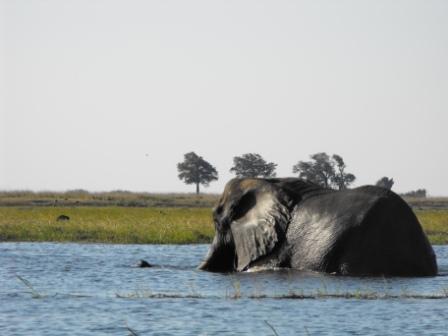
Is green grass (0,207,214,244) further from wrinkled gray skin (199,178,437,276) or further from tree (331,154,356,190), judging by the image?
tree (331,154,356,190)

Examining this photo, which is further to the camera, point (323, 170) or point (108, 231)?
point (323, 170)

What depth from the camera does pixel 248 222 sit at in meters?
25.0

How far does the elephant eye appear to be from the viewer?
82.9 ft

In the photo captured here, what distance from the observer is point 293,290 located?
2030 cm

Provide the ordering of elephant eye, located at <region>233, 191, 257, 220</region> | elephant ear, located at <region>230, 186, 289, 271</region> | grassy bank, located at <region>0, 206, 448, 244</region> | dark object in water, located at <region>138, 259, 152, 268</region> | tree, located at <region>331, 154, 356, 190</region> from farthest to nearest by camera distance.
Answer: tree, located at <region>331, 154, 356, 190</region> < grassy bank, located at <region>0, 206, 448, 244</region> < dark object in water, located at <region>138, 259, 152, 268</region> < elephant eye, located at <region>233, 191, 257, 220</region> < elephant ear, located at <region>230, 186, 289, 271</region>

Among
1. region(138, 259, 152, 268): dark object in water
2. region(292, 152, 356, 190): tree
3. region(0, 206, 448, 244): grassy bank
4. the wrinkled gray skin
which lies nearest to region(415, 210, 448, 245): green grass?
region(0, 206, 448, 244): grassy bank

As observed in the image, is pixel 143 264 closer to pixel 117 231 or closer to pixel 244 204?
pixel 244 204

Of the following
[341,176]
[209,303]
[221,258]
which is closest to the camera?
[209,303]

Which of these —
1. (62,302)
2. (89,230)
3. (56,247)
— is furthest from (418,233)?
(89,230)

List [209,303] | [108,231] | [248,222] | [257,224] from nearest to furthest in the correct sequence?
[209,303] → [257,224] → [248,222] → [108,231]

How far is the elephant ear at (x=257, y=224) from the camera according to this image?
2445 cm

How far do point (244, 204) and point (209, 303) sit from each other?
6754 mm

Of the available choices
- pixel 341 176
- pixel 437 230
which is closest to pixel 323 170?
pixel 341 176

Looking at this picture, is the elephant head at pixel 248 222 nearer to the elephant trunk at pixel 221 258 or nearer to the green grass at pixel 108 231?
the elephant trunk at pixel 221 258
